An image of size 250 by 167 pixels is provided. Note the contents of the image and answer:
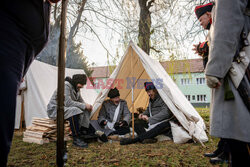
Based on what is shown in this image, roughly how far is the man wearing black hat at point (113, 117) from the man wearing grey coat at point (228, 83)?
3101 mm

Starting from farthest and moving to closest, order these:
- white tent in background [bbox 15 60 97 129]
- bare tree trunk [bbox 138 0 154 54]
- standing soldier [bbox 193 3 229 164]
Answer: bare tree trunk [bbox 138 0 154 54] → white tent in background [bbox 15 60 97 129] → standing soldier [bbox 193 3 229 164]

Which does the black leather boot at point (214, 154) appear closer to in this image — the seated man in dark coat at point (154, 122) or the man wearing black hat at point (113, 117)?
the seated man in dark coat at point (154, 122)

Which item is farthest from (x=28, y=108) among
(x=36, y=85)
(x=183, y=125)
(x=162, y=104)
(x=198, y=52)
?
(x=198, y=52)

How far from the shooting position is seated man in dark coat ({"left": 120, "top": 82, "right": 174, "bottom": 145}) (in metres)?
3.77

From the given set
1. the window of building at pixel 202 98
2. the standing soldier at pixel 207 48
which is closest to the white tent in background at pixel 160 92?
the standing soldier at pixel 207 48

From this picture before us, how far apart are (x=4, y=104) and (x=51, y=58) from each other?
39.0ft

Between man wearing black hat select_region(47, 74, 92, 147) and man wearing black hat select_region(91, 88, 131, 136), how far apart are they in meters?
0.37

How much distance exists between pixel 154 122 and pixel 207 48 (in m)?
2.14

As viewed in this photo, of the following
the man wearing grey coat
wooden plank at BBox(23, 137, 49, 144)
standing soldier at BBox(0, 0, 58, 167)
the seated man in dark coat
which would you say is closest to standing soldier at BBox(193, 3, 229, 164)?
the man wearing grey coat

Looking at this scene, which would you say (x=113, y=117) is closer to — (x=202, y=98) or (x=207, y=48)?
(x=207, y=48)

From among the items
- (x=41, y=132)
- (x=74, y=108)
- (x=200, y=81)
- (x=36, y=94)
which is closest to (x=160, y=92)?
(x=74, y=108)

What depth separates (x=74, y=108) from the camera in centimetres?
399

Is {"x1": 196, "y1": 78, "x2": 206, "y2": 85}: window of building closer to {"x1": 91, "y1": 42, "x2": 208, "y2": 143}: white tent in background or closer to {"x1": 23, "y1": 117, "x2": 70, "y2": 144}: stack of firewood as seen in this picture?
{"x1": 91, "y1": 42, "x2": 208, "y2": 143}: white tent in background

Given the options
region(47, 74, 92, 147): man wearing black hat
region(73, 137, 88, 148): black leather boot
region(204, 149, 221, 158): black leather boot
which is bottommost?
region(73, 137, 88, 148): black leather boot
